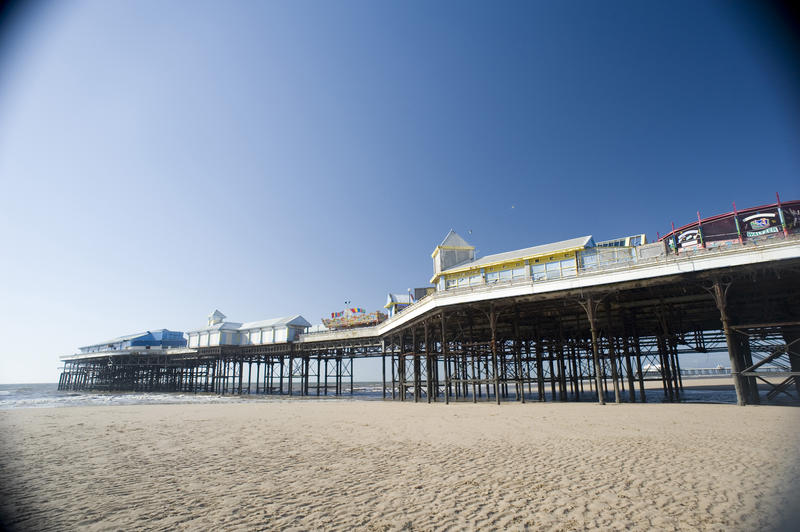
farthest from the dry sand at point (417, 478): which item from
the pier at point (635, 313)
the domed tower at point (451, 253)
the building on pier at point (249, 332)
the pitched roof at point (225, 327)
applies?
the pitched roof at point (225, 327)

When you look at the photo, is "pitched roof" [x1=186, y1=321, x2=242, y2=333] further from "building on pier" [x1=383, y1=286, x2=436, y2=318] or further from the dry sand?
the dry sand

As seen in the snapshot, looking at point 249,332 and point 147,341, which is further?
point 147,341

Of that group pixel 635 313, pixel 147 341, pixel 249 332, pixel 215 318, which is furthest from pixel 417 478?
pixel 147 341

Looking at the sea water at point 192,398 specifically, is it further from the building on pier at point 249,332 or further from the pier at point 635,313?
the building on pier at point 249,332

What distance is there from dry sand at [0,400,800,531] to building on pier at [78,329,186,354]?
7180cm

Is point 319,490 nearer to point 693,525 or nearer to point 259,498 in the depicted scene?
point 259,498

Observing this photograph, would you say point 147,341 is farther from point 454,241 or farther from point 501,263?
point 501,263

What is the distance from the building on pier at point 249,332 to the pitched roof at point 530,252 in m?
28.5

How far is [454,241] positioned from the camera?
1412 inches

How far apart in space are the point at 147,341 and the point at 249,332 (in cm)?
3160

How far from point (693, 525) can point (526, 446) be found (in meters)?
5.61

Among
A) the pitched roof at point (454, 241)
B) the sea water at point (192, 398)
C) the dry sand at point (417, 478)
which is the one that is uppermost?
the pitched roof at point (454, 241)

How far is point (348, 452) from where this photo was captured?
10.5 meters

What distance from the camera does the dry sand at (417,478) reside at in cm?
576
